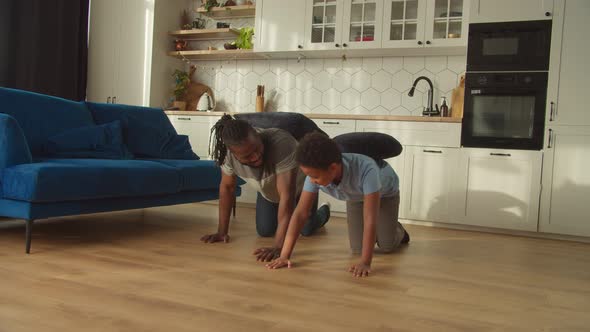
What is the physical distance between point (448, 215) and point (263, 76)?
7.66ft

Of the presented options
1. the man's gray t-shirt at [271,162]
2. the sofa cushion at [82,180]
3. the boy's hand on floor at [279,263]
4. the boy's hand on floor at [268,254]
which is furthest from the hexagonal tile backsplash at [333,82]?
the boy's hand on floor at [279,263]

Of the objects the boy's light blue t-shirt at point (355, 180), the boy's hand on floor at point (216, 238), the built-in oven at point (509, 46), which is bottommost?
the boy's hand on floor at point (216, 238)

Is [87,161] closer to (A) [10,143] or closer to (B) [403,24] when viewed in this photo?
(A) [10,143]

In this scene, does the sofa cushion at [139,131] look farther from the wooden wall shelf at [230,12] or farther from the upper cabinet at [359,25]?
the wooden wall shelf at [230,12]

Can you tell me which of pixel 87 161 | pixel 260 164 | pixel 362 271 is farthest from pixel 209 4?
pixel 362 271

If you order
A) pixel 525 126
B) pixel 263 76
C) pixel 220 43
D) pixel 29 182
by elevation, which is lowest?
pixel 29 182

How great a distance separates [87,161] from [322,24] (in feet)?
8.31

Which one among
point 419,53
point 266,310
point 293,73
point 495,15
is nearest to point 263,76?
point 293,73

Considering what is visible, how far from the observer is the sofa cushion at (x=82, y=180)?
220 centimetres

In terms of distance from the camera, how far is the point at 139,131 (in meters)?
3.51

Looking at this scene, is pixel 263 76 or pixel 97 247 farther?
pixel 263 76

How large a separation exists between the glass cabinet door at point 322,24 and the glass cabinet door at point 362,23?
91 millimetres

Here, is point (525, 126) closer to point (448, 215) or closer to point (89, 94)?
point (448, 215)

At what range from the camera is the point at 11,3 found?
13.8ft
